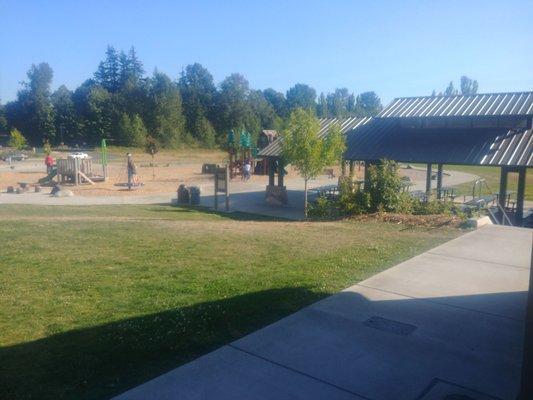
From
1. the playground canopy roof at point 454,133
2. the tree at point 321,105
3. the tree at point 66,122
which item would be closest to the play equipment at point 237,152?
the playground canopy roof at point 454,133

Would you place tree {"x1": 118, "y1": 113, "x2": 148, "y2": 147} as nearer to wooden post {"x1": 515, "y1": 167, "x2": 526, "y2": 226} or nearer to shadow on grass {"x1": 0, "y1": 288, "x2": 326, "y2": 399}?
wooden post {"x1": 515, "y1": 167, "x2": 526, "y2": 226}

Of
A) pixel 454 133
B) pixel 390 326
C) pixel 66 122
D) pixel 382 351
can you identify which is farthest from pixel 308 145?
pixel 66 122

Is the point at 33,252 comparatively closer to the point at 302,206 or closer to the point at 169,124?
the point at 302,206

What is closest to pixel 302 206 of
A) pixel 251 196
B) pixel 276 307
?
pixel 251 196

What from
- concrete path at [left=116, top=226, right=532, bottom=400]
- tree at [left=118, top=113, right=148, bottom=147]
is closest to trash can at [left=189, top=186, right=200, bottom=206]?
concrete path at [left=116, top=226, right=532, bottom=400]

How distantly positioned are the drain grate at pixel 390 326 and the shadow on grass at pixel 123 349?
37.0 inches

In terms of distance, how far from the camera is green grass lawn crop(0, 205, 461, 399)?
4176 millimetres

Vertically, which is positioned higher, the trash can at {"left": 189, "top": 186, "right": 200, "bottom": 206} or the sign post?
the sign post

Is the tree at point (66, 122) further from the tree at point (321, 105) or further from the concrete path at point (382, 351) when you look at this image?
the concrete path at point (382, 351)

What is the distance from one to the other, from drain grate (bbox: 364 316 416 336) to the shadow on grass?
3.08 feet

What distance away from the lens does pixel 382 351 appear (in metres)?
4.42

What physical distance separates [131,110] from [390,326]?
288ft

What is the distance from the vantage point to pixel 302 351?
14.4 ft

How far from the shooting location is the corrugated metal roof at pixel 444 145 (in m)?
16.0
